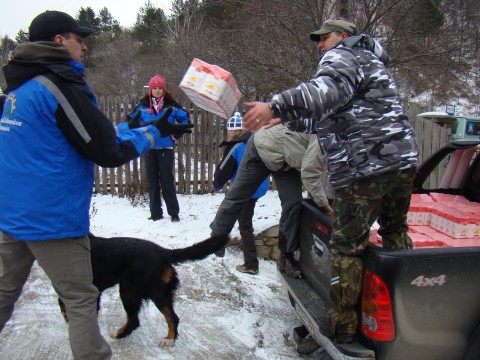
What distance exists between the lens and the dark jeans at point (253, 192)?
377 centimetres

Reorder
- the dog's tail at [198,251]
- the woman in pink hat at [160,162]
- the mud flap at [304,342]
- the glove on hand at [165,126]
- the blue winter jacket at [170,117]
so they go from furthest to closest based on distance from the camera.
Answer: the woman in pink hat at [160,162] → the blue winter jacket at [170,117] → the mud flap at [304,342] → the dog's tail at [198,251] → the glove on hand at [165,126]

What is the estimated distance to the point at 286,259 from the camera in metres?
3.75

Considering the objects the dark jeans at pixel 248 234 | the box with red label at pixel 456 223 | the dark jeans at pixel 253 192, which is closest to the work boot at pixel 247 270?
the dark jeans at pixel 248 234

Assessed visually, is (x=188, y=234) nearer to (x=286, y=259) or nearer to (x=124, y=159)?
(x=286, y=259)

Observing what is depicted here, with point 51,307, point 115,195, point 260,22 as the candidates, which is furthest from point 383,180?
point 115,195

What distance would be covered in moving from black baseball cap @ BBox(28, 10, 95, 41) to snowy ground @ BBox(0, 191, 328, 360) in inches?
87.7

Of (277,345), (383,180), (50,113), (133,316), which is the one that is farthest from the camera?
(277,345)

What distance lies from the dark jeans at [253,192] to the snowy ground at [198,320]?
2.10 feet

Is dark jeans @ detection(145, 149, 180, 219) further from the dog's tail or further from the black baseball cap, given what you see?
the black baseball cap

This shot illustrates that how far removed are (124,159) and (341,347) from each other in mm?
1710

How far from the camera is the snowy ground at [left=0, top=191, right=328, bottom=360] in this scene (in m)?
3.22

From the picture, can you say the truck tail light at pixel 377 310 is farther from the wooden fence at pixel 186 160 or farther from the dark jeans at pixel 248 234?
the wooden fence at pixel 186 160

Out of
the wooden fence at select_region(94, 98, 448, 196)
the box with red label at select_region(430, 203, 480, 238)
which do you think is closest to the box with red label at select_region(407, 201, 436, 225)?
the box with red label at select_region(430, 203, 480, 238)

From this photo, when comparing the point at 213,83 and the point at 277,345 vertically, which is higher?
the point at 213,83
